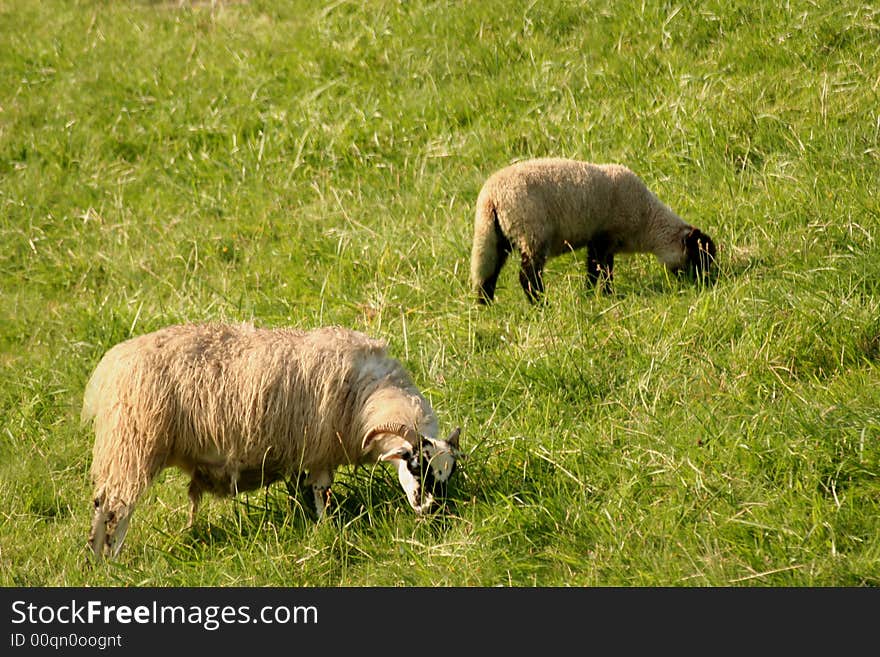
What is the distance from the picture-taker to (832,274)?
263 inches

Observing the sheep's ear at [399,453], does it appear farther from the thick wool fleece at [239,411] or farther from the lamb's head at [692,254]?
the lamb's head at [692,254]

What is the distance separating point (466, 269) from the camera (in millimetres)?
8023

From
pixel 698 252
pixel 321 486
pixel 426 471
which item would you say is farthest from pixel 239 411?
pixel 698 252

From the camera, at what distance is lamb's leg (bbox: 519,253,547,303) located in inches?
296

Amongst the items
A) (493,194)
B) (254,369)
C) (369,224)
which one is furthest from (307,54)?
(254,369)

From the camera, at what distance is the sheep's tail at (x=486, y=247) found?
7.59 metres

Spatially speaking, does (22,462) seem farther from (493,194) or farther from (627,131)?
(627,131)

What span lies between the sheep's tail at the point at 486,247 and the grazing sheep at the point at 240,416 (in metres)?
2.14

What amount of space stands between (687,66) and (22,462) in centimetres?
633

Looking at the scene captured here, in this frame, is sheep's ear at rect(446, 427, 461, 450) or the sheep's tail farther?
the sheep's tail

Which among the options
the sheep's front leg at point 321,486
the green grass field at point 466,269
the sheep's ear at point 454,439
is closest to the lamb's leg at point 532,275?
the green grass field at point 466,269

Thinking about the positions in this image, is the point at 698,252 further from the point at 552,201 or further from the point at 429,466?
the point at 429,466

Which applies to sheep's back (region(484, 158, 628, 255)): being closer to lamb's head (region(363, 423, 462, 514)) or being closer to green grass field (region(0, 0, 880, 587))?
green grass field (region(0, 0, 880, 587))

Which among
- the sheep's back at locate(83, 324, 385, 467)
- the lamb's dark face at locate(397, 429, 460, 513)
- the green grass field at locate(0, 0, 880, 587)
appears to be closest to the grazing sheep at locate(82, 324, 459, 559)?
the sheep's back at locate(83, 324, 385, 467)
